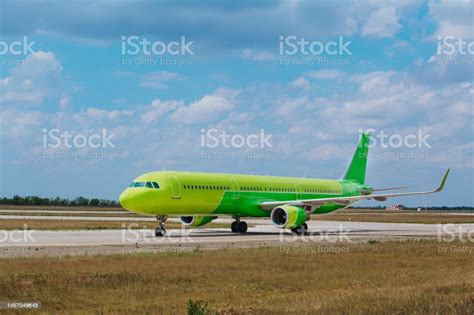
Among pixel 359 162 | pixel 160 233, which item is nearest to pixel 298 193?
pixel 359 162

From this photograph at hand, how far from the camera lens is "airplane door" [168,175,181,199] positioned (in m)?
40.2

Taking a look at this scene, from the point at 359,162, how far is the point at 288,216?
66.2ft

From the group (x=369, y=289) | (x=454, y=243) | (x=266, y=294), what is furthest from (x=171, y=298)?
(x=454, y=243)

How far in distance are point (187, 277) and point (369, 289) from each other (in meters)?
5.14

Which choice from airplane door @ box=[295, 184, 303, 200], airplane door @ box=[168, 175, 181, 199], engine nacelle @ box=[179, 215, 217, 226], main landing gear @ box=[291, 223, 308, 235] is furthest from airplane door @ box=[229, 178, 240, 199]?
airplane door @ box=[295, 184, 303, 200]

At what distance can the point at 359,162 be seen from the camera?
61469mm

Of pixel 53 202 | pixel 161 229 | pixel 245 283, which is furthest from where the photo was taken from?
pixel 53 202

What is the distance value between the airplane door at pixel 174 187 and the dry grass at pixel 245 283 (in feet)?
48.7

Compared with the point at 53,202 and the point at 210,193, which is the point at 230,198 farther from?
the point at 53,202

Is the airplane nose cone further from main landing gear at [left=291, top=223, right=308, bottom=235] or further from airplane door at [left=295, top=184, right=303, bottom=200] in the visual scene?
airplane door at [left=295, top=184, right=303, bottom=200]

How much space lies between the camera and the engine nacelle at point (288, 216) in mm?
43397

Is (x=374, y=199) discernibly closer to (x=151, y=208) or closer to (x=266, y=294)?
(x=151, y=208)

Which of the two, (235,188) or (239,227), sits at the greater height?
(235,188)

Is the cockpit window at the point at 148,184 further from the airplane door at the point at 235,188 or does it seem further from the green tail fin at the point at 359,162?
the green tail fin at the point at 359,162
